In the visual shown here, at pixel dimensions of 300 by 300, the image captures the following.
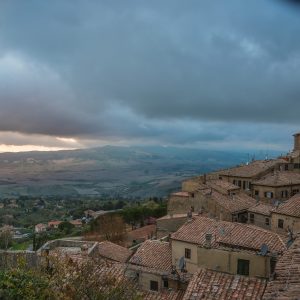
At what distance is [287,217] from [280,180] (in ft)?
42.0

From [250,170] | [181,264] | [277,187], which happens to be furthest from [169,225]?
[250,170]

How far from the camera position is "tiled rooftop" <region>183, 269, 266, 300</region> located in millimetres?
14594

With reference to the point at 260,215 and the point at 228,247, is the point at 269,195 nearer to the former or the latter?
the point at 260,215

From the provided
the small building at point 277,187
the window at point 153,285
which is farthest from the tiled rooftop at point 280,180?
the window at point 153,285

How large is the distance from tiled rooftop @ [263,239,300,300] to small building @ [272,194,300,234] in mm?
16374

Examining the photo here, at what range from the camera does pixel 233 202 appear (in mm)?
37812

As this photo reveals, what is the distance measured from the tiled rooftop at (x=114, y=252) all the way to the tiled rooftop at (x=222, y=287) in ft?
45.3

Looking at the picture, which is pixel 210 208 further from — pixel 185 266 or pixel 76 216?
pixel 76 216

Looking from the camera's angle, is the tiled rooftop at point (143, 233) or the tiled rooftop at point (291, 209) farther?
the tiled rooftop at point (143, 233)

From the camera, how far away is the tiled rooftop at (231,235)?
21.3 meters

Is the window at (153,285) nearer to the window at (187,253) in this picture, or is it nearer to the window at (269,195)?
the window at (187,253)

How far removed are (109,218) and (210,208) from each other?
54.3 ft

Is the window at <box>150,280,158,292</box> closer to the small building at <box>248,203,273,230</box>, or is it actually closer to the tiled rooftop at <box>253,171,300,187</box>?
the small building at <box>248,203,273,230</box>

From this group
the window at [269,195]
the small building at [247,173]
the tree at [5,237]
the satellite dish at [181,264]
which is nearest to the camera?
the satellite dish at [181,264]
